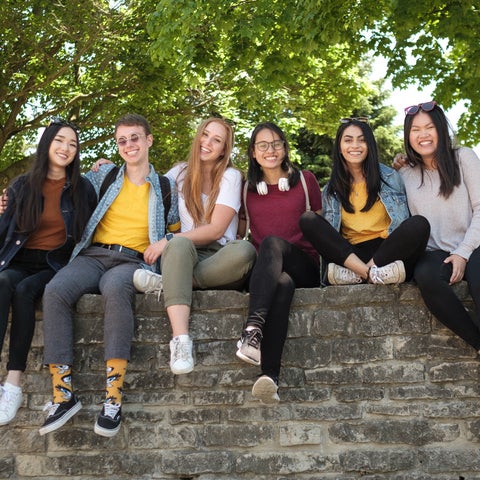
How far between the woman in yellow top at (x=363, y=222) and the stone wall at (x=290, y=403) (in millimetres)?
162

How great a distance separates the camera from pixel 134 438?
4469 mm

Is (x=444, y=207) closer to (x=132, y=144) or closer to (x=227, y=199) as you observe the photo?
(x=227, y=199)

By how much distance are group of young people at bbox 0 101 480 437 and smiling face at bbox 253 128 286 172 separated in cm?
1

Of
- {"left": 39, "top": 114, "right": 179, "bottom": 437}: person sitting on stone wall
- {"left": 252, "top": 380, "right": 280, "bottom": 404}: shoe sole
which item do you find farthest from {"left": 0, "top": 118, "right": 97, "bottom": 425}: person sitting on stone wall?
{"left": 252, "top": 380, "right": 280, "bottom": 404}: shoe sole

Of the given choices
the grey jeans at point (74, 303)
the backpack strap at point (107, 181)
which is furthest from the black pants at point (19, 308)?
the backpack strap at point (107, 181)

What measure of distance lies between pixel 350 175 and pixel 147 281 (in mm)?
1674

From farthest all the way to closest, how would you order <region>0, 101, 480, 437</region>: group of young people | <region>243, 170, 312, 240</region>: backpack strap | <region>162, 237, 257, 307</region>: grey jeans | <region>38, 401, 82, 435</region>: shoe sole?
<region>243, 170, 312, 240</region>: backpack strap → <region>162, 237, 257, 307</region>: grey jeans → <region>0, 101, 480, 437</region>: group of young people → <region>38, 401, 82, 435</region>: shoe sole

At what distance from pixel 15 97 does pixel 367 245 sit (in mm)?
8863

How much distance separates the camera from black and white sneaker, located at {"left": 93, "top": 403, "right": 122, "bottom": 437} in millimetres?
4090

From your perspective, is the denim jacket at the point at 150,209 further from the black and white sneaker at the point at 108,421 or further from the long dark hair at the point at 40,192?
the black and white sneaker at the point at 108,421

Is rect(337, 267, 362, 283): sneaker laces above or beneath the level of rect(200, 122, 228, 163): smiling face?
beneath

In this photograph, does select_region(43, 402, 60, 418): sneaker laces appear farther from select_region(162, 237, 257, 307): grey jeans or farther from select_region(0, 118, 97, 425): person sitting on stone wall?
select_region(162, 237, 257, 307): grey jeans

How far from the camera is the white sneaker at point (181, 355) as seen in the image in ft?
13.6

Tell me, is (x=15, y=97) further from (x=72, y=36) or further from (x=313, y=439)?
(x=313, y=439)
